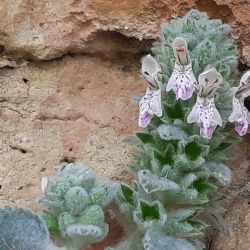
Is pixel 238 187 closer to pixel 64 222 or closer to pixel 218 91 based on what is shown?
pixel 218 91

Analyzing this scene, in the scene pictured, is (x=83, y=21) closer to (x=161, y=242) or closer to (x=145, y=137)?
(x=145, y=137)

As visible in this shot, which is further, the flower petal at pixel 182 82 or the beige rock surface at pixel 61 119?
the beige rock surface at pixel 61 119

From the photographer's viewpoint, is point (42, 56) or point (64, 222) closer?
point (64, 222)

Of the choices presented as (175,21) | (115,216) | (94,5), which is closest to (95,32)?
(94,5)

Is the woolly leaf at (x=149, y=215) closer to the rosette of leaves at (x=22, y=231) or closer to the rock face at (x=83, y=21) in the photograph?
the rosette of leaves at (x=22, y=231)

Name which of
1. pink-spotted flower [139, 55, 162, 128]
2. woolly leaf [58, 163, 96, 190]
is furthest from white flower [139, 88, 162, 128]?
woolly leaf [58, 163, 96, 190]

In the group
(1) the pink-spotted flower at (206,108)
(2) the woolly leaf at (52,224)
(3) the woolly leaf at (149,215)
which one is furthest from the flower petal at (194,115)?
(2) the woolly leaf at (52,224)
